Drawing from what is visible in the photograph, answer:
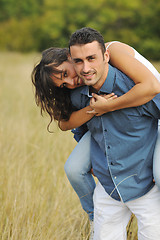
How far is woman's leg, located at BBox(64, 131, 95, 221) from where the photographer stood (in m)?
2.29

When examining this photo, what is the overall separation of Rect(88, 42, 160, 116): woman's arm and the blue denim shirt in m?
0.08

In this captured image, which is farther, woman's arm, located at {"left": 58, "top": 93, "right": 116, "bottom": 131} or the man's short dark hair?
woman's arm, located at {"left": 58, "top": 93, "right": 116, "bottom": 131}

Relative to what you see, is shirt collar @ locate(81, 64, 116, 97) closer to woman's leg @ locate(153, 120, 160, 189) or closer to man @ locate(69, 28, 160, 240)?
man @ locate(69, 28, 160, 240)

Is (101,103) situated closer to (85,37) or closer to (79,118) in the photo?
(79,118)

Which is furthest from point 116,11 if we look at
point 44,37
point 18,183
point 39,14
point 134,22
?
point 18,183

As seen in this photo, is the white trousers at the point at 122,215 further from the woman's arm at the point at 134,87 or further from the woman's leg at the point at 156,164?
the woman's arm at the point at 134,87

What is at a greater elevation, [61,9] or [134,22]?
[61,9]

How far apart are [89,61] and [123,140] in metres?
0.54

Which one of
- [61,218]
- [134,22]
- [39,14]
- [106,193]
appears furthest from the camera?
[39,14]

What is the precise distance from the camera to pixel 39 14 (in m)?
39.2

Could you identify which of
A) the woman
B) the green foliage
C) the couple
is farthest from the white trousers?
the green foliage

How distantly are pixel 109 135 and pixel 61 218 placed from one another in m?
1.22

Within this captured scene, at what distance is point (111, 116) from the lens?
2094 mm

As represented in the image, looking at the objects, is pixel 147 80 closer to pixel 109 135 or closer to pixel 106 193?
pixel 109 135
